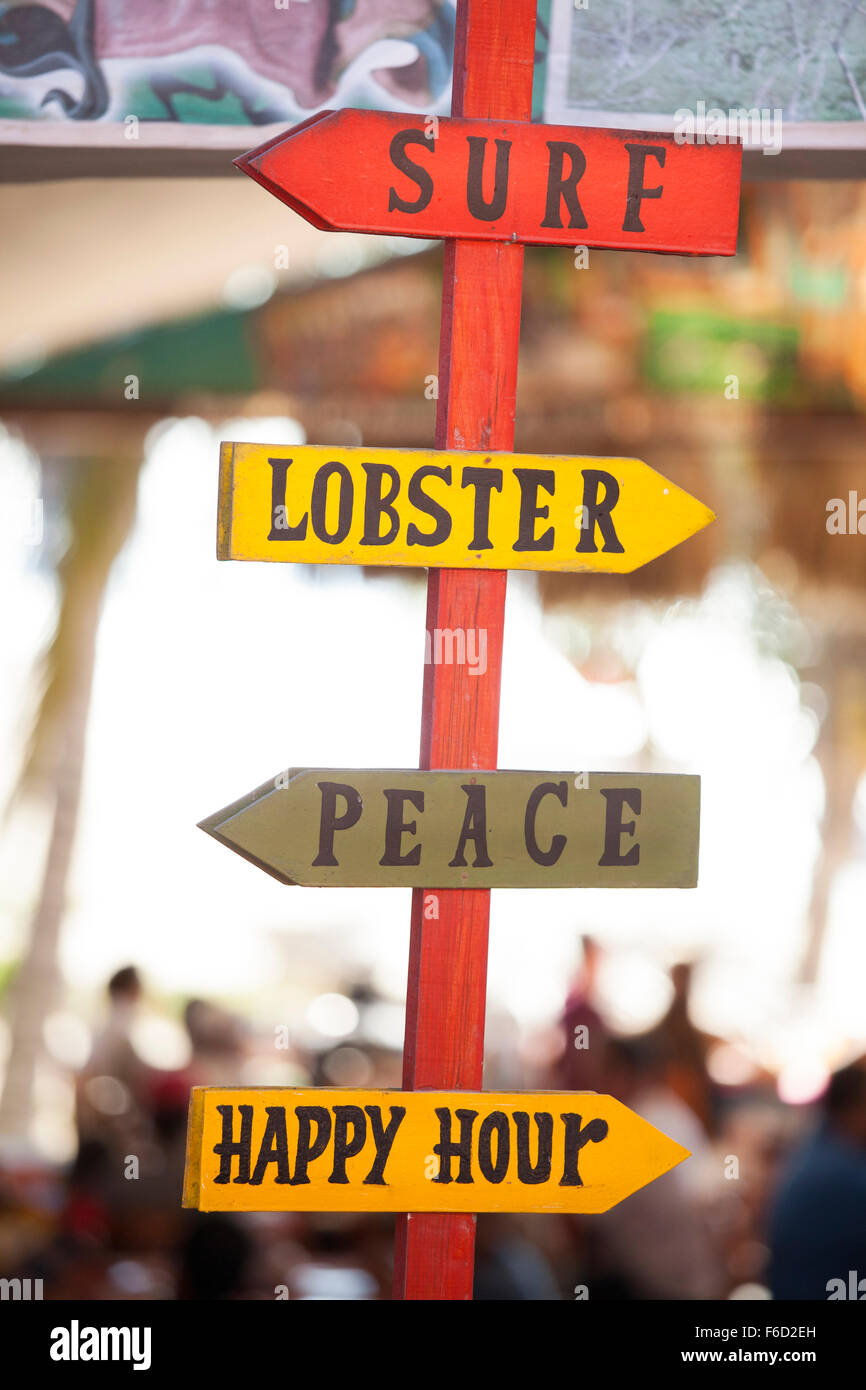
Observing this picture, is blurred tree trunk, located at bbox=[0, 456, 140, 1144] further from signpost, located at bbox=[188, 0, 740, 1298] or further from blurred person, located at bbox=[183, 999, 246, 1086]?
signpost, located at bbox=[188, 0, 740, 1298]

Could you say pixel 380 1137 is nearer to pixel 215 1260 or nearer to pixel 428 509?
pixel 428 509

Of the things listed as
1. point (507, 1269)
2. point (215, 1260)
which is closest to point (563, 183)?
point (215, 1260)

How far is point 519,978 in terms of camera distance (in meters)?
8.84

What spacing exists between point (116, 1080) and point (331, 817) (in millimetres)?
3240

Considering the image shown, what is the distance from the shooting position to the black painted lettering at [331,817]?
159 centimetres

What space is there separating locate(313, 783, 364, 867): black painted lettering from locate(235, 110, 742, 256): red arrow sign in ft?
2.15

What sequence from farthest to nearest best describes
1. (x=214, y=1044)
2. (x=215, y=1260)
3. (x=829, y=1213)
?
1. (x=214, y=1044)
2. (x=829, y=1213)
3. (x=215, y=1260)

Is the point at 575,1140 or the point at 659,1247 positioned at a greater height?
the point at 575,1140

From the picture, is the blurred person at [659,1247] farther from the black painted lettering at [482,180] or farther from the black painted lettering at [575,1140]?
the black painted lettering at [482,180]

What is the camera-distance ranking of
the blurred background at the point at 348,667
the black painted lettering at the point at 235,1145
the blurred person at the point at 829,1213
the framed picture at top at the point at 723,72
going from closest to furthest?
the black painted lettering at the point at 235,1145 < the framed picture at top at the point at 723,72 < the blurred person at the point at 829,1213 < the blurred background at the point at 348,667

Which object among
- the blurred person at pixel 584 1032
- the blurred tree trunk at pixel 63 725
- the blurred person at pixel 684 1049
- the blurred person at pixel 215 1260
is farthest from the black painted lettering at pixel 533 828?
the blurred tree trunk at pixel 63 725

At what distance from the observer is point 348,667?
9234mm

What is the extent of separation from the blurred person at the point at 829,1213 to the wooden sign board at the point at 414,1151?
5.55 ft
